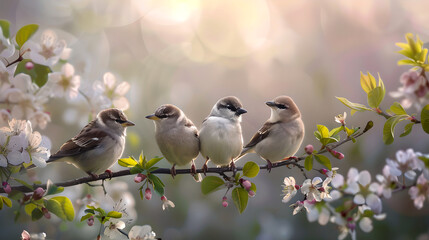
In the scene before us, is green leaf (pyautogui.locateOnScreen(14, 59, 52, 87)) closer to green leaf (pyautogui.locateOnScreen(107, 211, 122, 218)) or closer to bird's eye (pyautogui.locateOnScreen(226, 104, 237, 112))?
green leaf (pyautogui.locateOnScreen(107, 211, 122, 218))

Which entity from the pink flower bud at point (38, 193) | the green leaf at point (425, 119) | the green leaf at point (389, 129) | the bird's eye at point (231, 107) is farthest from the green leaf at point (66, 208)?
the green leaf at point (425, 119)

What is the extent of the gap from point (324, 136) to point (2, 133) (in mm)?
868

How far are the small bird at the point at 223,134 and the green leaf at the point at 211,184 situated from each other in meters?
0.11

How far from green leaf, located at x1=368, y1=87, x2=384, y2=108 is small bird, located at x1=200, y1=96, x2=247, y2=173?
18.0 inches

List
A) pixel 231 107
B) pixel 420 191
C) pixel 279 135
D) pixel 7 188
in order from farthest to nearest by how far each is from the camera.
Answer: pixel 279 135 < pixel 231 107 < pixel 420 191 < pixel 7 188

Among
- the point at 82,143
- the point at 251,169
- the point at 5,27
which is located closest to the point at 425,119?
the point at 251,169

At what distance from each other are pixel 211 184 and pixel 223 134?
0.32 metres

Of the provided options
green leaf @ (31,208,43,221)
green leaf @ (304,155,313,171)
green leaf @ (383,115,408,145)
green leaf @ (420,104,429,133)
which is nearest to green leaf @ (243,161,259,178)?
green leaf @ (304,155,313,171)

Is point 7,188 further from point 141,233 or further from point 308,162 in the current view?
point 308,162

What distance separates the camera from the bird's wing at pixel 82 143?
1868 millimetres

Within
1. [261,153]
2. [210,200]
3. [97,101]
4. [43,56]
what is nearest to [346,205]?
[261,153]

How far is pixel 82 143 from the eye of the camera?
198cm

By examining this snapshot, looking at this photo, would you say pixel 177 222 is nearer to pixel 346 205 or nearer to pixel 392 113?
pixel 346 205

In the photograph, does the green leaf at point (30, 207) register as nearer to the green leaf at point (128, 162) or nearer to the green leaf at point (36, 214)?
the green leaf at point (36, 214)
